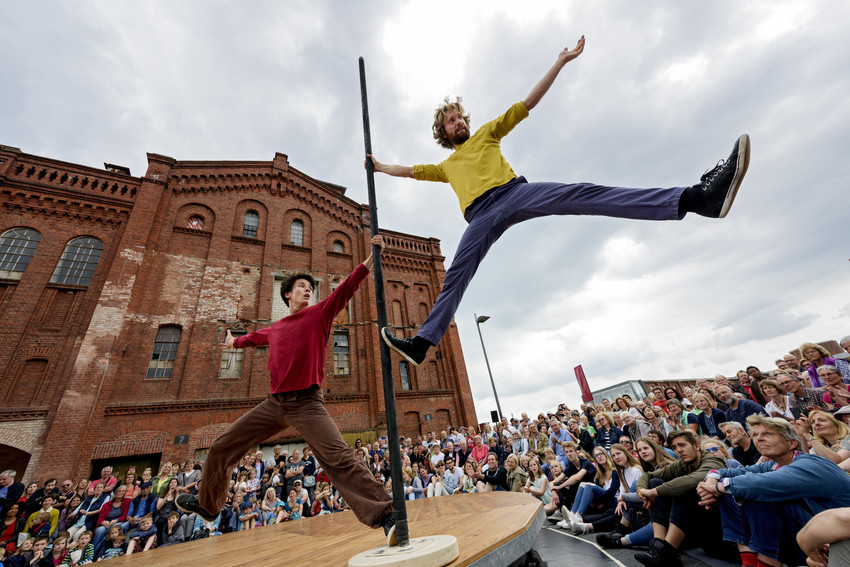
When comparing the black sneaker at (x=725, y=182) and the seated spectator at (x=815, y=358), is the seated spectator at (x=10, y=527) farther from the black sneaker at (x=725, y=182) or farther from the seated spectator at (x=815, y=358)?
the seated spectator at (x=815, y=358)

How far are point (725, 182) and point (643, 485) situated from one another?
3850mm

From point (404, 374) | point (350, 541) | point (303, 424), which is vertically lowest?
point (350, 541)

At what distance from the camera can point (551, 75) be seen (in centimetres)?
265

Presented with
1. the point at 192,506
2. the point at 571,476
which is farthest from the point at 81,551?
the point at 571,476

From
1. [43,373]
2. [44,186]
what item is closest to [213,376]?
[43,373]

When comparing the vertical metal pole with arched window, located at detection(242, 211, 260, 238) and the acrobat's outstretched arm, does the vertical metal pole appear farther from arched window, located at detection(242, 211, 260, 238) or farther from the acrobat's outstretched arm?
arched window, located at detection(242, 211, 260, 238)

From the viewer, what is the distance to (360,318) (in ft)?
60.8

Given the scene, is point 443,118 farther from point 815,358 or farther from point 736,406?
point 815,358

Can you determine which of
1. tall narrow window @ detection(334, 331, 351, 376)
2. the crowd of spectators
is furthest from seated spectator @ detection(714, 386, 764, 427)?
tall narrow window @ detection(334, 331, 351, 376)

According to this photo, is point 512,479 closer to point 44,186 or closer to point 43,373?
point 43,373

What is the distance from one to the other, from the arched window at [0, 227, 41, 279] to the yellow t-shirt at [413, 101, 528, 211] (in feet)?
58.3

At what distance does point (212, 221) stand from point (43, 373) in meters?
8.13

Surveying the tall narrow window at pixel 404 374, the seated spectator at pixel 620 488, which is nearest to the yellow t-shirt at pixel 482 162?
the seated spectator at pixel 620 488

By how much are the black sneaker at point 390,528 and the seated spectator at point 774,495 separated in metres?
2.74
